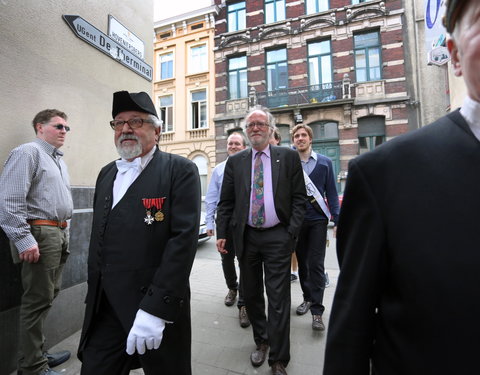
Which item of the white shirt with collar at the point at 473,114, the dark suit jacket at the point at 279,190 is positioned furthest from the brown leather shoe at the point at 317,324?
the white shirt with collar at the point at 473,114

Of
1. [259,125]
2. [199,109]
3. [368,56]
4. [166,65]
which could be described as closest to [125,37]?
[259,125]

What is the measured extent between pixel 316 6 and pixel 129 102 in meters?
16.1

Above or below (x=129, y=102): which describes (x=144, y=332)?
below

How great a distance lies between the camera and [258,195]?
2492mm

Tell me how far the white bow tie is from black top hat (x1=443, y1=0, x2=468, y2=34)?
157 cm

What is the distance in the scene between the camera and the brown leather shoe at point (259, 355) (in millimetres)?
2311

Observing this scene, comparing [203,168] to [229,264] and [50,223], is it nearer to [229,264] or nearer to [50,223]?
[229,264]

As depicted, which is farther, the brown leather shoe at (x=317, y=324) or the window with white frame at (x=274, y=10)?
the window with white frame at (x=274, y=10)

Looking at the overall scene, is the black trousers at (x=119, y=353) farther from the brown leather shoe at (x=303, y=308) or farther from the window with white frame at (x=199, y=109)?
the window with white frame at (x=199, y=109)

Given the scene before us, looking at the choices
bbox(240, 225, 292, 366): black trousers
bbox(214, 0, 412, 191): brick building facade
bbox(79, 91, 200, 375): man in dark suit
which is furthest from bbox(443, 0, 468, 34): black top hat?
bbox(214, 0, 412, 191): brick building facade

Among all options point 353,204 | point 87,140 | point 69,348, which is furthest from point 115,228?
point 87,140

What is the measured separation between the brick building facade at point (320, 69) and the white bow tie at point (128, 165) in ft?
40.7

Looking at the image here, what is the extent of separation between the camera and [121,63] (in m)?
3.77

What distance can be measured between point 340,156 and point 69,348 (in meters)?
13.0
